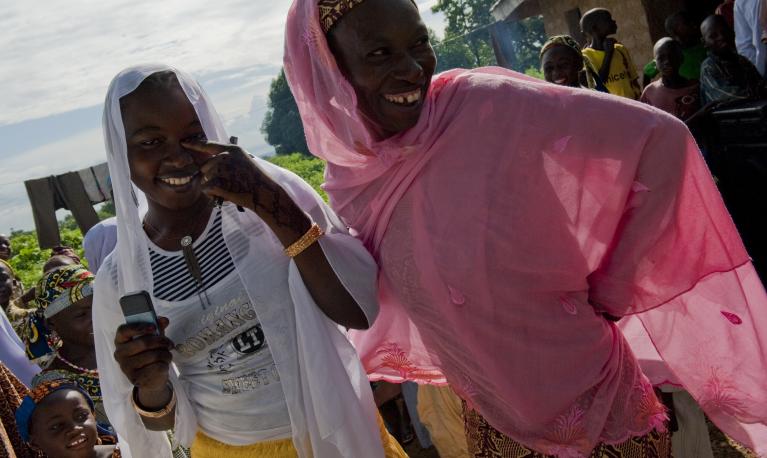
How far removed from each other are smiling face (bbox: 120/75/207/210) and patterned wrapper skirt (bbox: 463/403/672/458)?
1.14 meters

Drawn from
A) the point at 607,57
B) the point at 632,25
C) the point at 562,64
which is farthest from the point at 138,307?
the point at 632,25

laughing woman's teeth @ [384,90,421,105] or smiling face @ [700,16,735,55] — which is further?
smiling face @ [700,16,735,55]

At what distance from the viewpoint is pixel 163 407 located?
7.27ft

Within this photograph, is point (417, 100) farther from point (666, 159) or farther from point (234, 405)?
point (234, 405)

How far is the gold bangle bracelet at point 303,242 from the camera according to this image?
2008 millimetres

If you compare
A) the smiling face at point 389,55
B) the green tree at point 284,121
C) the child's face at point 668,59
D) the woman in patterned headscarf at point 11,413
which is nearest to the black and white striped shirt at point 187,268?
the smiling face at point 389,55

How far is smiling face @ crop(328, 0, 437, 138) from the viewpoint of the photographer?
200cm

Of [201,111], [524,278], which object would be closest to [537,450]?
[524,278]

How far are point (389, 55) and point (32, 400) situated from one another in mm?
2320

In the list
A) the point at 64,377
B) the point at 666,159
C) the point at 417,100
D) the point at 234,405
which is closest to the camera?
the point at 666,159

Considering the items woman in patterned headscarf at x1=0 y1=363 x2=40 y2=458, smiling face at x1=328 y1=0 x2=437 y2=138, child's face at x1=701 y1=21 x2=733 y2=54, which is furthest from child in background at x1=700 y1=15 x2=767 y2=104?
woman in patterned headscarf at x1=0 y1=363 x2=40 y2=458

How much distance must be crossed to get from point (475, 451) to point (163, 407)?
3.21ft

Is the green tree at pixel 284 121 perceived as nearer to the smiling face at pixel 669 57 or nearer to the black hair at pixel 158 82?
the smiling face at pixel 669 57

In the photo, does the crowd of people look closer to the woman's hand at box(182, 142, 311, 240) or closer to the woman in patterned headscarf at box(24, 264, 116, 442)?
the woman's hand at box(182, 142, 311, 240)
